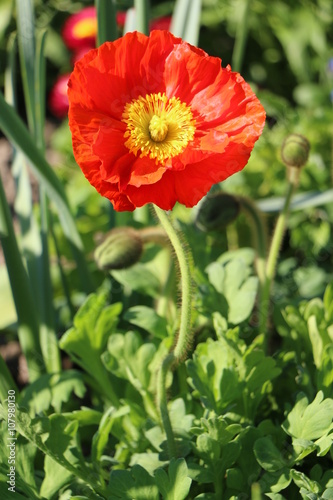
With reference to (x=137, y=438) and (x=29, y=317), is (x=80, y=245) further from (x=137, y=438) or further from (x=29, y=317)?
(x=137, y=438)

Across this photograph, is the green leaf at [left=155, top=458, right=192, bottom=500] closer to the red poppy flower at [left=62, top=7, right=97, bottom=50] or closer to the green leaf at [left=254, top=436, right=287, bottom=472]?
the green leaf at [left=254, top=436, right=287, bottom=472]

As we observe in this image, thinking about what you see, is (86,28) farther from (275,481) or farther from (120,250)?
(275,481)

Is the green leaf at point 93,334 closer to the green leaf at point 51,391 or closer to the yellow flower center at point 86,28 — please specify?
the green leaf at point 51,391

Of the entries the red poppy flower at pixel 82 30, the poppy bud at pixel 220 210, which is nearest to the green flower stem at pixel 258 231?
the poppy bud at pixel 220 210

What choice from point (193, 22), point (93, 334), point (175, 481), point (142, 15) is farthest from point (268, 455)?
point (193, 22)

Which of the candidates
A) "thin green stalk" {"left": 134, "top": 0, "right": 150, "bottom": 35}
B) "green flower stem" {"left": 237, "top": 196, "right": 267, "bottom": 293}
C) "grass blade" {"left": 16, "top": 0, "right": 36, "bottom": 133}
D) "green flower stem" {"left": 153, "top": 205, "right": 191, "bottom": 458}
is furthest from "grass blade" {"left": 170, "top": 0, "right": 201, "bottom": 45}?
"green flower stem" {"left": 153, "top": 205, "right": 191, "bottom": 458}

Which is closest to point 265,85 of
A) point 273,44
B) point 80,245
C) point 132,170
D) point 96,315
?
point 273,44
